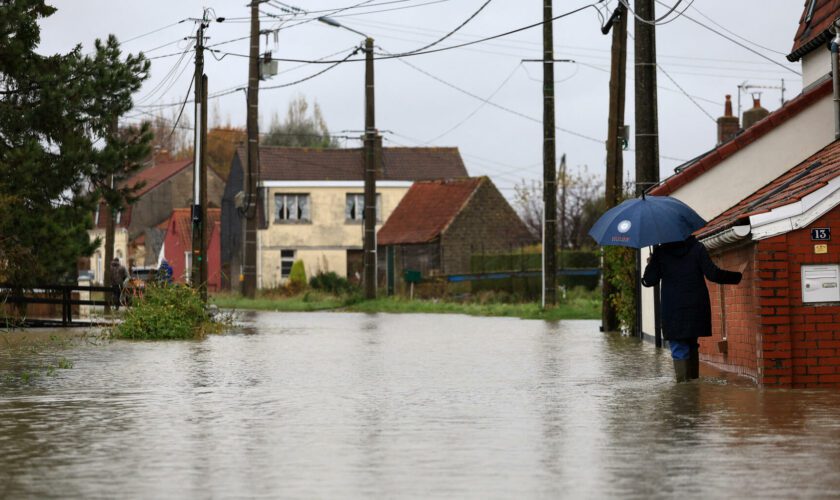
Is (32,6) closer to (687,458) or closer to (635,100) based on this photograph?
(635,100)

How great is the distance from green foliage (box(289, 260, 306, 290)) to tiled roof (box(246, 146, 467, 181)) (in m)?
4.91

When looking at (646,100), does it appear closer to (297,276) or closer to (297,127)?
(297,276)

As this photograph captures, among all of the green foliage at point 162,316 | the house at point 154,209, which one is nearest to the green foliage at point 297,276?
the house at point 154,209

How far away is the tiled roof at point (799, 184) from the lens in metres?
14.8

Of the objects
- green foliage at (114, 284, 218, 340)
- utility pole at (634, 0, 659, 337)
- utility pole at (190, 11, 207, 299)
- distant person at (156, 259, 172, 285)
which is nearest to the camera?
utility pole at (634, 0, 659, 337)

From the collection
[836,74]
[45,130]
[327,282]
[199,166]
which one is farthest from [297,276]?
[836,74]

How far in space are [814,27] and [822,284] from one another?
811 centimetres

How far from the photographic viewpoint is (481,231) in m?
63.6

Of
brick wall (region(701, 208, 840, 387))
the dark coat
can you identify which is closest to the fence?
the dark coat

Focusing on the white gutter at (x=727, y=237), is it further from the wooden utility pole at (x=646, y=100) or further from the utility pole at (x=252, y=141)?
the utility pole at (x=252, y=141)

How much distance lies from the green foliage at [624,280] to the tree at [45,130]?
1176 centimetres

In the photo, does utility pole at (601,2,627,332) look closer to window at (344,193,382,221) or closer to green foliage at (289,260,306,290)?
green foliage at (289,260,306,290)

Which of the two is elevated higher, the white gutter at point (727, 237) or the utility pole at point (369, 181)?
the utility pole at point (369, 181)

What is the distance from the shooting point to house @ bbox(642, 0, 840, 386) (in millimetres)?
14719
